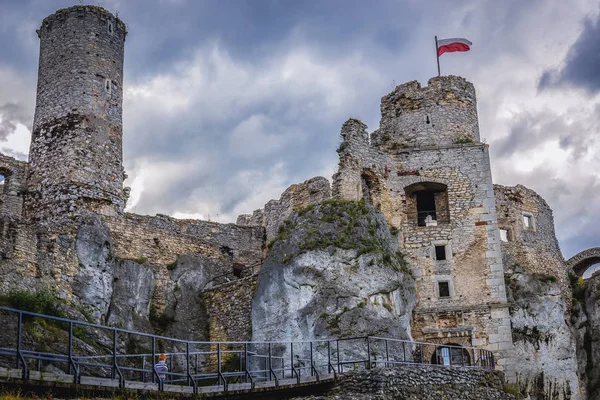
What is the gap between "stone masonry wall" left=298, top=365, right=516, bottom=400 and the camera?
22.6 m

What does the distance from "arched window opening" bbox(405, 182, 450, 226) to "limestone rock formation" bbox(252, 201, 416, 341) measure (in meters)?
3.33

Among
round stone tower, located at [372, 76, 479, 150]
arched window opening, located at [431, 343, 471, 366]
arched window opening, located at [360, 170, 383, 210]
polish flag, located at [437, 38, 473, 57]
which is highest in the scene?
polish flag, located at [437, 38, 473, 57]

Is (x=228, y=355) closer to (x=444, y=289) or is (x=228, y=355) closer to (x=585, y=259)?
(x=444, y=289)

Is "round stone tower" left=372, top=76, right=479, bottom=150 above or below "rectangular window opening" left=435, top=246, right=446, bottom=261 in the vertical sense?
above

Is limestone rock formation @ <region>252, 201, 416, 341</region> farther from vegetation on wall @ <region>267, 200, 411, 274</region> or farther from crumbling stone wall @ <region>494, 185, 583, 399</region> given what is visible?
crumbling stone wall @ <region>494, 185, 583, 399</region>

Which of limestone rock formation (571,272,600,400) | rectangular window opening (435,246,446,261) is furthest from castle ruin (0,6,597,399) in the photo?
limestone rock formation (571,272,600,400)

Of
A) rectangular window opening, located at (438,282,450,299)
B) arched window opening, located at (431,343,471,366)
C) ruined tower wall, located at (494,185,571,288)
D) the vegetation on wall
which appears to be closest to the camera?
the vegetation on wall

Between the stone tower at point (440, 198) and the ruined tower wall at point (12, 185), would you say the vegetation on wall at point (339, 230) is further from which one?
the ruined tower wall at point (12, 185)

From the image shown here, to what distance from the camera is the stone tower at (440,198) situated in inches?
1248

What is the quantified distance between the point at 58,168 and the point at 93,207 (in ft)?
6.07

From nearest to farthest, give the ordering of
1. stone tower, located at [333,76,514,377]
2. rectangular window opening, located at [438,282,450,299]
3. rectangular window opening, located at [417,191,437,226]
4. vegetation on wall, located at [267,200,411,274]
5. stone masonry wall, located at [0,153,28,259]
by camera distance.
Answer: vegetation on wall, located at [267,200,411,274] → stone masonry wall, located at [0,153,28,259] → stone tower, located at [333,76,514,377] → rectangular window opening, located at [438,282,450,299] → rectangular window opening, located at [417,191,437,226]

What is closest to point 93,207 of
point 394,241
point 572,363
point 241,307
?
point 241,307

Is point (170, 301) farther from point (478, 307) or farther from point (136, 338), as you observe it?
point (478, 307)

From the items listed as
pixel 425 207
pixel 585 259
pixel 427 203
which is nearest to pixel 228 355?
pixel 425 207
